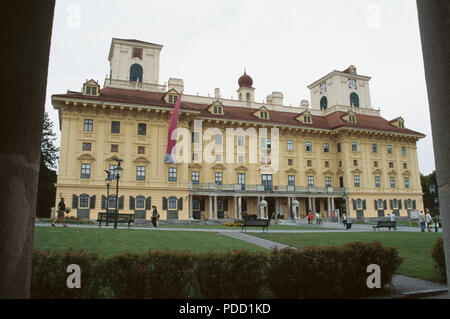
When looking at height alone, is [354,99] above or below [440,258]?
above

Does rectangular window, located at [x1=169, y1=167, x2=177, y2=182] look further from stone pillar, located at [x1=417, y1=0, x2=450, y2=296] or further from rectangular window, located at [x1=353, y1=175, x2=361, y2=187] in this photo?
stone pillar, located at [x1=417, y1=0, x2=450, y2=296]

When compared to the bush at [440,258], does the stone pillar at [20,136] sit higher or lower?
higher

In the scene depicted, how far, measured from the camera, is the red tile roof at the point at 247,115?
130ft

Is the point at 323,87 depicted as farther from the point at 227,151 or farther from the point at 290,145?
the point at 227,151

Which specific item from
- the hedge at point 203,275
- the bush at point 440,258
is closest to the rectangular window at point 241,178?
the bush at point 440,258

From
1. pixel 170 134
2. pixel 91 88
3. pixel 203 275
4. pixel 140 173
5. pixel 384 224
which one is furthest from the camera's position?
pixel 140 173

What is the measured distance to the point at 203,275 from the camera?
225 inches

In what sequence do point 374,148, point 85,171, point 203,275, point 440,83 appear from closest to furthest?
point 440,83
point 203,275
point 85,171
point 374,148

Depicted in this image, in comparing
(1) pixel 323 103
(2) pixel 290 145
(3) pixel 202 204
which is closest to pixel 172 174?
(3) pixel 202 204

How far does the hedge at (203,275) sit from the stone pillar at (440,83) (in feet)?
12.0

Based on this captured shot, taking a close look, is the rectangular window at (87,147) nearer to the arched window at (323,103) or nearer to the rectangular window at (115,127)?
the rectangular window at (115,127)

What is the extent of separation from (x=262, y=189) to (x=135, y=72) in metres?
25.6
